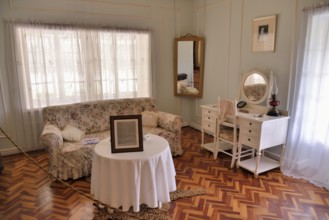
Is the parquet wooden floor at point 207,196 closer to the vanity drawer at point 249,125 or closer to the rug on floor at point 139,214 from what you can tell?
the rug on floor at point 139,214

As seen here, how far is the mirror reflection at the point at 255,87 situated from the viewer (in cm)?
336

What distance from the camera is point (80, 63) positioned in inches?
156

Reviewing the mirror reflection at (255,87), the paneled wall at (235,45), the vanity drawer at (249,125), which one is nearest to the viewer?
the vanity drawer at (249,125)

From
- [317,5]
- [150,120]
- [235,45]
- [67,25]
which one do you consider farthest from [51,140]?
[317,5]

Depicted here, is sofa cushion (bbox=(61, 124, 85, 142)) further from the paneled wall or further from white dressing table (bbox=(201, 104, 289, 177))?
the paneled wall

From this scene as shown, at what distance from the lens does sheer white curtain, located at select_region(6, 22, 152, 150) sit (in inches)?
142

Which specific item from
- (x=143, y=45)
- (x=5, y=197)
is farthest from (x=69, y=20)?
(x=5, y=197)

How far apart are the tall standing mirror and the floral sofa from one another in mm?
1011

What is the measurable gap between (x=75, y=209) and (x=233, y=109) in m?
2.31

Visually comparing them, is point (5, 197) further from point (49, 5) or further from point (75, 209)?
point (49, 5)

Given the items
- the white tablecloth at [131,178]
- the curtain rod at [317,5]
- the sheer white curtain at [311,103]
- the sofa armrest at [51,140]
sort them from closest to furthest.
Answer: the white tablecloth at [131,178] → the curtain rod at [317,5] → the sheer white curtain at [311,103] → the sofa armrest at [51,140]

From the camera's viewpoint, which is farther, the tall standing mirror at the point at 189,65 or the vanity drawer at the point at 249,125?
the tall standing mirror at the point at 189,65

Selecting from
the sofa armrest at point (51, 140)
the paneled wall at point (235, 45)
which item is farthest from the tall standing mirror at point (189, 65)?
the sofa armrest at point (51, 140)

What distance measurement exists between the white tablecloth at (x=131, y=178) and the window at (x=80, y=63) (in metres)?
2.12
